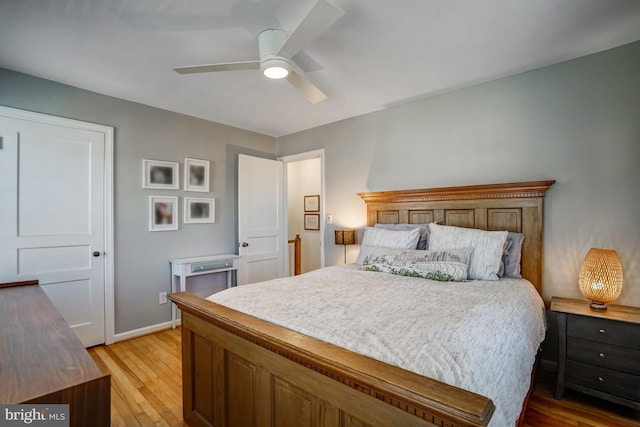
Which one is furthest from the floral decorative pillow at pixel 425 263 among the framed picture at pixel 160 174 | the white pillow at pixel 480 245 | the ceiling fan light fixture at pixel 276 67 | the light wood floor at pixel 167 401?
the framed picture at pixel 160 174

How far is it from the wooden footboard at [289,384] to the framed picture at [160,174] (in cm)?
192

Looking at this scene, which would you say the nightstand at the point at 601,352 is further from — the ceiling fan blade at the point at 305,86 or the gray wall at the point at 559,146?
the ceiling fan blade at the point at 305,86

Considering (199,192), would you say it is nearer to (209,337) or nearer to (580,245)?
(209,337)

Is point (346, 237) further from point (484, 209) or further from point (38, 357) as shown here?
point (38, 357)

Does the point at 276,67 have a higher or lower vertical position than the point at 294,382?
higher

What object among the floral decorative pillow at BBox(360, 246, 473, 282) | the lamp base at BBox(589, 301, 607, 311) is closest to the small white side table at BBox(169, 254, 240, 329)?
the floral decorative pillow at BBox(360, 246, 473, 282)

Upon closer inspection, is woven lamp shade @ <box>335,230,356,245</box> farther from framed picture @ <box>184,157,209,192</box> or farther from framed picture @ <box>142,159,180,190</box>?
framed picture @ <box>142,159,180,190</box>

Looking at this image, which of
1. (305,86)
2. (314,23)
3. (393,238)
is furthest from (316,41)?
(393,238)

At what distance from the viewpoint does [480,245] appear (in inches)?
97.5

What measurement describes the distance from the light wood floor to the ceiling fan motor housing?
2291 millimetres

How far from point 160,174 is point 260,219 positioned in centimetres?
135

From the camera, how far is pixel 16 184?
2635 millimetres

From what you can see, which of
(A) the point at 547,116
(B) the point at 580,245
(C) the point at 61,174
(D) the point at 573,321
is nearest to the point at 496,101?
(A) the point at 547,116

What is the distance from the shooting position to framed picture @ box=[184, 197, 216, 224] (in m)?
3.71
